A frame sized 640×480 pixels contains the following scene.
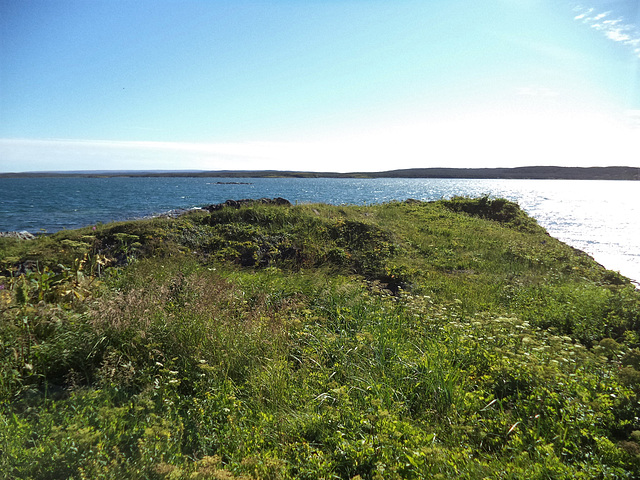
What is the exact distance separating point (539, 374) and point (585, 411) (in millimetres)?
446

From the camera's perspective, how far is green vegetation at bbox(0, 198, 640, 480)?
235 centimetres

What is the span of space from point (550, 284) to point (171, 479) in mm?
8673

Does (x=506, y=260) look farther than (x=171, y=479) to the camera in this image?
→ Yes

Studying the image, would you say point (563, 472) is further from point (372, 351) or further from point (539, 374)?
point (372, 351)

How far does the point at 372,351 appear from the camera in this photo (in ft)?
12.9

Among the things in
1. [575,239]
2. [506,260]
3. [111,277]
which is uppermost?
[111,277]

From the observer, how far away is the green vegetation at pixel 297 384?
7.72 ft

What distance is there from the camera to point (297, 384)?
3383 mm

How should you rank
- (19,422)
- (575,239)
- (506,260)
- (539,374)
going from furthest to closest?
(575,239) → (506,260) → (539,374) → (19,422)

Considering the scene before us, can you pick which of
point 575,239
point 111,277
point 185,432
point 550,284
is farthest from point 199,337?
point 575,239

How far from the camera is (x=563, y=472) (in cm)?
217

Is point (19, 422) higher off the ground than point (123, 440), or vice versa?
point (19, 422)

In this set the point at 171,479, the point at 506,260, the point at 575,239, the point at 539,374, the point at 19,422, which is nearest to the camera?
the point at 171,479

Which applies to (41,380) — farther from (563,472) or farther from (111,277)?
(563,472)
